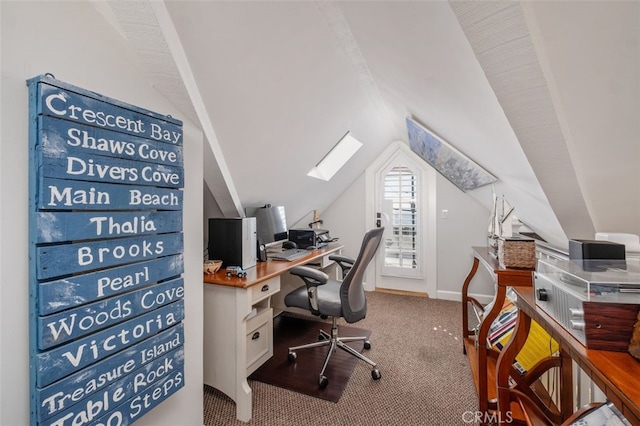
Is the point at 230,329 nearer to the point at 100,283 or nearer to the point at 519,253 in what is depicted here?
the point at 100,283

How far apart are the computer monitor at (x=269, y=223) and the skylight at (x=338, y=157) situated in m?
0.70

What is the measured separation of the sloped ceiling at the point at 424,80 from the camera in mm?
888

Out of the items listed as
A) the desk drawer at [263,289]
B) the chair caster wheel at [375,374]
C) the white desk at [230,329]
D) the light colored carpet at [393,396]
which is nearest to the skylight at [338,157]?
the desk drawer at [263,289]

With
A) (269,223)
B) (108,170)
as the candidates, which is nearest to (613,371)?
(108,170)

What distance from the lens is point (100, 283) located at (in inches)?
38.3

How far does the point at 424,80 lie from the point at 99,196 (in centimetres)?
168

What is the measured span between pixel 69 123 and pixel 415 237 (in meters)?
3.67

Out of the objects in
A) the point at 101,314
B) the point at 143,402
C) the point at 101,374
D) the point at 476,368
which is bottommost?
the point at 476,368

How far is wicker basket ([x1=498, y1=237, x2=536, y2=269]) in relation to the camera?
1395 mm

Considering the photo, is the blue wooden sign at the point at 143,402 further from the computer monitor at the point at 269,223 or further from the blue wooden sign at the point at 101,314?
the computer monitor at the point at 269,223

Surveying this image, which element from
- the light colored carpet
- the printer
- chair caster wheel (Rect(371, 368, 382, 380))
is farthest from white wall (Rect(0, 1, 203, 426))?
the printer

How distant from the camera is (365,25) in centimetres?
142

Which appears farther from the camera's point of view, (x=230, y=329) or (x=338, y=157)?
(x=338, y=157)

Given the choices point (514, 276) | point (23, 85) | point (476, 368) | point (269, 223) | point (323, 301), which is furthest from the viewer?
point (269, 223)
